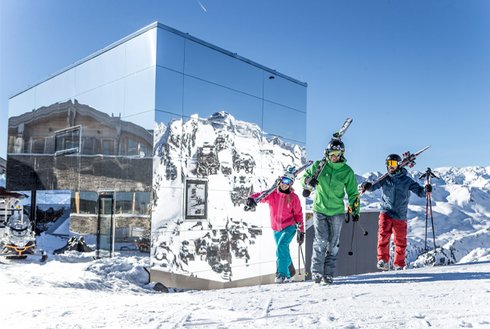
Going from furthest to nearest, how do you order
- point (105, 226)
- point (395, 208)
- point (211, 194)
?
point (211, 194), point (105, 226), point (395, 208)

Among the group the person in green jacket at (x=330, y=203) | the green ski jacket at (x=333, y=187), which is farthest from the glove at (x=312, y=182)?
the green ski jacket at (x=333, y=187)

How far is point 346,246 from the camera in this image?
747 inches

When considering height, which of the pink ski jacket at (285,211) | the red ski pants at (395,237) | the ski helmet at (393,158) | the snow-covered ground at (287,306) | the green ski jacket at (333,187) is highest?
the ski helmet at (393,158)

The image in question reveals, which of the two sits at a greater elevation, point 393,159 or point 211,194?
point 393,159

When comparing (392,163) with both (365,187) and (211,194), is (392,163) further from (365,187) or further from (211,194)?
(211,194)

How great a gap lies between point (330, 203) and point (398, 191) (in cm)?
230

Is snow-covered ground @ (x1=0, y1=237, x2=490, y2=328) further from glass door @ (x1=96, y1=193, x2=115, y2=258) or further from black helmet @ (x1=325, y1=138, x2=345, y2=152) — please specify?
glass door @ (x1=96, y1=193, x2=115, y2=258)

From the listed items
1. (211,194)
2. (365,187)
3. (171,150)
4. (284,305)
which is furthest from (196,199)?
(284,305)

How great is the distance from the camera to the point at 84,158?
10.9m

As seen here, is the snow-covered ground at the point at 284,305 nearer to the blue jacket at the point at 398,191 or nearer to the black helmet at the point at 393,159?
the blue jacket at the point at 398,191

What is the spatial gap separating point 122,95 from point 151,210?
2.84m

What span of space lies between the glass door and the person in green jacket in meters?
5.48

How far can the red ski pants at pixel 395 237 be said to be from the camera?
24.3 feet

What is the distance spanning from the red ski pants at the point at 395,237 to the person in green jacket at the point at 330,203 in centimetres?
169
